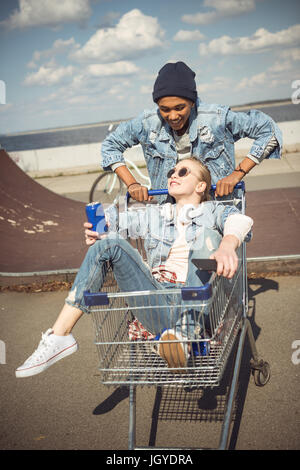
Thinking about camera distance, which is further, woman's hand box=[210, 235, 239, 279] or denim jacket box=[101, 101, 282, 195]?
denim jacket box=[101, 101, 282, 195]

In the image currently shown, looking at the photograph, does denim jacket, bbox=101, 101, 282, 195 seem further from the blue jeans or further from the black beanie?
the blue jeans

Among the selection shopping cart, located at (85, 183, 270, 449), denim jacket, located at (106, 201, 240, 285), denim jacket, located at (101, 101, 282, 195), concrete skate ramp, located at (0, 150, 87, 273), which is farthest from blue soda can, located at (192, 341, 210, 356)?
concrete skate ramp, located at (0, 150, 87, 273)

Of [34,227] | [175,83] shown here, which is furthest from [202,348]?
[34,227]

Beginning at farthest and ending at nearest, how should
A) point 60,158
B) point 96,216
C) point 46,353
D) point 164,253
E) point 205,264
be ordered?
1. point 60,158
2. point 164,253
3. point 96,216
4. point 46,353
5. point 205,264

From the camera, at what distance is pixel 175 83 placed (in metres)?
3.22

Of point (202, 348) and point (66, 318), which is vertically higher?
point (66, 318)

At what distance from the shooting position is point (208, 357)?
8.50 feet

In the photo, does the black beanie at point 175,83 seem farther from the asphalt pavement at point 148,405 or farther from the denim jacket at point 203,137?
the asphalt pavement at point 148,405

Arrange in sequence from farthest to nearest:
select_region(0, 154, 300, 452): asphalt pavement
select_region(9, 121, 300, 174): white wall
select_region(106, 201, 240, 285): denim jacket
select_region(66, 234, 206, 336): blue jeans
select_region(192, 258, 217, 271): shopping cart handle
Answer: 1. select_region(9, 121, 300, 174): white wall
2. select_region(106, 201, 240, 285): denim jacket
3. select_region(0, 154, 300, 452): asphalt pavement
4. select_region(66, 234, 206, 336): blue jeans
5. select_region(192, 258, 217, 271): shopping cart handle

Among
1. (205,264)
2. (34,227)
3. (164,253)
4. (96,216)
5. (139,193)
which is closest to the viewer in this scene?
(205,264)

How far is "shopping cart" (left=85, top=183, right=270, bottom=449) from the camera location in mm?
2359

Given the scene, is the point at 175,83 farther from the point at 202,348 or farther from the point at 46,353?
the point at 46,353

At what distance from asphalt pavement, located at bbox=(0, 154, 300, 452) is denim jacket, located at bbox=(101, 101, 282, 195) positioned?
1.54 m

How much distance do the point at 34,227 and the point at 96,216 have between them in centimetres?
515
